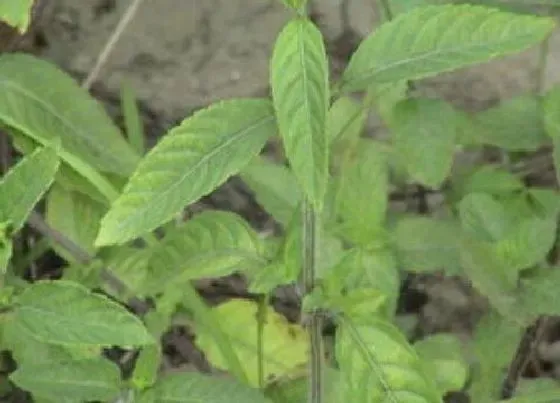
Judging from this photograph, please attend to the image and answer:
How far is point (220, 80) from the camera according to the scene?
2.01 metres

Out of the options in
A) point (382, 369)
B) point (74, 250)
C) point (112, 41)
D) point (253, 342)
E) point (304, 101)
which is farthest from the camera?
point (112, 41)

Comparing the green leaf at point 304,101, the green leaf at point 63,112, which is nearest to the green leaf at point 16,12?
the green leaf at point 63,112

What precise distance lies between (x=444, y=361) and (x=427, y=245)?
144mm

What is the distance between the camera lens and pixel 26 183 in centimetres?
123

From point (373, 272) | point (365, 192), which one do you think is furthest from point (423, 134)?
point (373, 272)

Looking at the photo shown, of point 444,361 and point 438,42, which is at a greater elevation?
point 438,42

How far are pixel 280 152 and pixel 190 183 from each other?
2.84ft

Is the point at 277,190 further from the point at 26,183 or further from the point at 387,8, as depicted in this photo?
the point at 26,183

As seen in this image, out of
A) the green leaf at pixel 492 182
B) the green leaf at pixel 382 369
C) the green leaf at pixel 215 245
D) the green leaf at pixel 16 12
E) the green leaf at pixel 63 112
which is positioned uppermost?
the green leaf at pixel 16 12

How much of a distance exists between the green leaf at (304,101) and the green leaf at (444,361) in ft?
1.56

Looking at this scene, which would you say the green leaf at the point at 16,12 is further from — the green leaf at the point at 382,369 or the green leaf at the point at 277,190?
the green leaf at the point at 382,369

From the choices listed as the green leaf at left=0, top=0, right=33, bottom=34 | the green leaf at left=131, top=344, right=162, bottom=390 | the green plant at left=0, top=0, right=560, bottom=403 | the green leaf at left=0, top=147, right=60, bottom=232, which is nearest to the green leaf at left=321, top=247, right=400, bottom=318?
the green plant at left=0, top=0, right=560, bottom=403

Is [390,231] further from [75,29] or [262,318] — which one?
[75,29]

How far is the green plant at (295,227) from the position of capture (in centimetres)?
112
